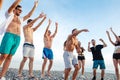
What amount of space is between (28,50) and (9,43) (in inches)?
174

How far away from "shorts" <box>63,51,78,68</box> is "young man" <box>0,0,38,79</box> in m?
3.47

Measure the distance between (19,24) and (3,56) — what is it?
5.34 ft

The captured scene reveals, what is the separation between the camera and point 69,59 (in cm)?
1395

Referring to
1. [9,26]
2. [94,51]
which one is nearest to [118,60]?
[94,51]

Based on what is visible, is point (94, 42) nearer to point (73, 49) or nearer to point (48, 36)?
point (48, 36)

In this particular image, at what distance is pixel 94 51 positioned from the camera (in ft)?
61.6

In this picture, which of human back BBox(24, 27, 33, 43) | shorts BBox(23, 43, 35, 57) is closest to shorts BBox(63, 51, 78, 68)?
shorts BBox(23, 43, 35, 57)

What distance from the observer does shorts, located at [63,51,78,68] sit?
549 inches

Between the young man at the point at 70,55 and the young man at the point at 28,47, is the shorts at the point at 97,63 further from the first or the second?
the young man at the point at 28,47

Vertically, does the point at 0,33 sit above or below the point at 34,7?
below

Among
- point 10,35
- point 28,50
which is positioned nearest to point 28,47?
point 28,50

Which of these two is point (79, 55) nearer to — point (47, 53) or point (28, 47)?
point (47, 53)

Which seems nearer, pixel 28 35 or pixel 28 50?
pixel 28 50

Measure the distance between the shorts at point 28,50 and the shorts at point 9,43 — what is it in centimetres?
401
